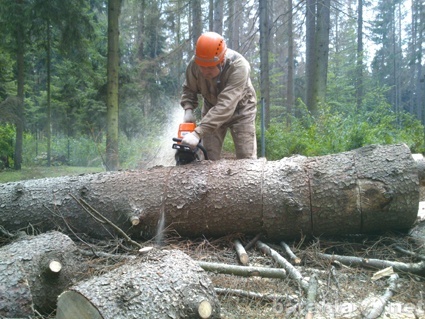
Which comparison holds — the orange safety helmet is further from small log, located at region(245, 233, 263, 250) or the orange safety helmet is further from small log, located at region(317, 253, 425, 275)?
small log, located at region(317, 253, 425, 275)

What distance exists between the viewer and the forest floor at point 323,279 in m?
2.35

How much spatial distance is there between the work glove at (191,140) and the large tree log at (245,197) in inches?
10.2

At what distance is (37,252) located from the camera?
2.69 m

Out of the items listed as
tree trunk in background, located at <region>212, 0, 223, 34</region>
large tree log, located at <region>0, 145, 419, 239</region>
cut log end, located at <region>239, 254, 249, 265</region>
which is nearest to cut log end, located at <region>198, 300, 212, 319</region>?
cut log end, located at <region>239, 254, 249, 265</region>

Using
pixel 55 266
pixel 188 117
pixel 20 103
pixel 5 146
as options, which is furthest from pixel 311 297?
pixel 5 146

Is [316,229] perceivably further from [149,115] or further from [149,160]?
[149,115]

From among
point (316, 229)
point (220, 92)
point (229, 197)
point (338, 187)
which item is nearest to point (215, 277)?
point (229, 197)

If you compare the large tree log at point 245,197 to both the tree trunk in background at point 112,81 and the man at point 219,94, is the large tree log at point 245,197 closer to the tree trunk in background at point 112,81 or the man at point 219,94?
the man at point 219,94

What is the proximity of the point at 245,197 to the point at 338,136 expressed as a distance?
3995 mm

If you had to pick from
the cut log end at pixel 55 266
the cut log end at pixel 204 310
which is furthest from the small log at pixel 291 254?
the cut log end at pixel 55 266

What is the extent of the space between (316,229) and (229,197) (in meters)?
0.96

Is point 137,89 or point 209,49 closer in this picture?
point 209,49

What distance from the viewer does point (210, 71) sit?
420 centimetres

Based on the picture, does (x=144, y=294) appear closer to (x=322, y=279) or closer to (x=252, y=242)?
(x=322, y=279)
